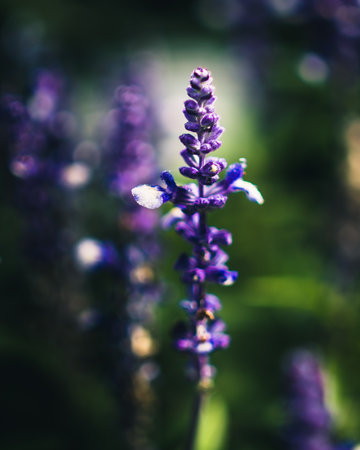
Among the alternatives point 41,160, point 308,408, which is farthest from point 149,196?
point 308,408

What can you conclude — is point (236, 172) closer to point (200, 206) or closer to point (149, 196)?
point (200, 206)

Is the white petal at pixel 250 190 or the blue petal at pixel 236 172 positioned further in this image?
the blue petal at pixel 236 172

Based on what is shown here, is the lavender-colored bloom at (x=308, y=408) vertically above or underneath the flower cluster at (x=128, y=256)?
underneath

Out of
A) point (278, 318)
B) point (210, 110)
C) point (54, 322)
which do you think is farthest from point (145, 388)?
point (210, 110)

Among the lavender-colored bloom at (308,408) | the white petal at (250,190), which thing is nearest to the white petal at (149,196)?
the white petal at (250,190)

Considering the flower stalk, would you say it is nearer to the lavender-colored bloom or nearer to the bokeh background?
the bokeh background

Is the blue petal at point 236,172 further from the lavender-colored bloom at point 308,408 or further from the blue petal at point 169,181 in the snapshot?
the lavender-colored bloom at point 308,408
